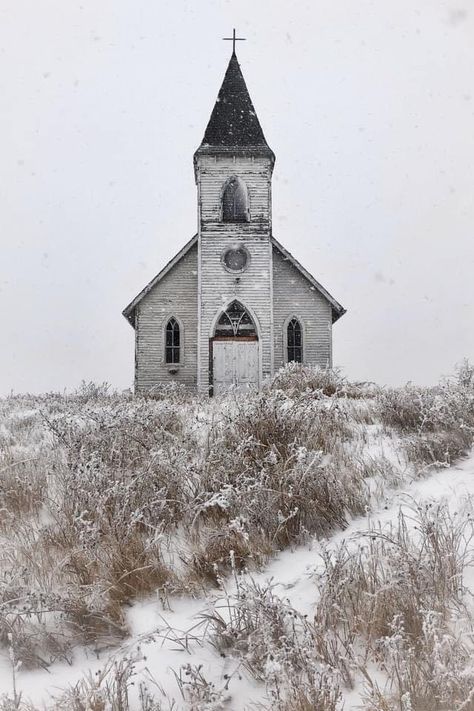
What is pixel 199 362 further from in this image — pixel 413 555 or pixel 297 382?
pixel 413 555

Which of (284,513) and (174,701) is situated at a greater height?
(284,513)

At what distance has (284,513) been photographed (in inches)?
163

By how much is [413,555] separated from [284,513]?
1092 millimetres

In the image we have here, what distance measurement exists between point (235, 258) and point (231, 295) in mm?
1331

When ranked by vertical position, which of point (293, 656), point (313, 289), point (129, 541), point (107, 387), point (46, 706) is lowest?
point (46, 706)

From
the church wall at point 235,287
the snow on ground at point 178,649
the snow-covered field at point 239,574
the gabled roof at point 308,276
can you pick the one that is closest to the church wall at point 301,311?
the gabled roof at point 308,276

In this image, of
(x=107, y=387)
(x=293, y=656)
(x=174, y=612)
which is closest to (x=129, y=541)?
(x=174, y=612)

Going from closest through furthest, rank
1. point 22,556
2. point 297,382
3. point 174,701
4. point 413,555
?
point 174,701
point 413,555
point 22,556
point 297,382

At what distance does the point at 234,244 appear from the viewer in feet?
66.9

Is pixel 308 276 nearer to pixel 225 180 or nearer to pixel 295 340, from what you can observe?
pixel 295 340

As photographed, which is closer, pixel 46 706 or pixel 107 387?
pixel 46 706

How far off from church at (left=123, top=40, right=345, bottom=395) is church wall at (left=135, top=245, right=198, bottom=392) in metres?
0.04

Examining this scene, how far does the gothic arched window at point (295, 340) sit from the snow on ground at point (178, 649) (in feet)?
56.5

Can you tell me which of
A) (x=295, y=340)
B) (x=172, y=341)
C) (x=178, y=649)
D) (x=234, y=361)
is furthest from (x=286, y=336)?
(x=178, y=649)
